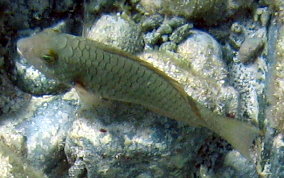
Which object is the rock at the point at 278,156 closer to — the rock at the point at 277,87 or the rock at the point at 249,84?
the rock at the point at 277,87

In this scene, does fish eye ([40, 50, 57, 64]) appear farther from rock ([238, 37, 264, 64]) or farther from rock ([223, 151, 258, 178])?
rock ([238, 37, 264, 64])

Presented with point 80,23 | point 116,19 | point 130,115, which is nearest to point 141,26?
point 116,19

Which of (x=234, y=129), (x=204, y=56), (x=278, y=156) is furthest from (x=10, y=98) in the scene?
(x=278, y=156)

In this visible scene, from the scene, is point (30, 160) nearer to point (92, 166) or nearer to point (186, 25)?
point (92, 166)

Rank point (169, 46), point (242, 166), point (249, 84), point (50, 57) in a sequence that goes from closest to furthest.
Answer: point (50, 57) < point (242, 166) < point (169, 46) < point (249, 84)

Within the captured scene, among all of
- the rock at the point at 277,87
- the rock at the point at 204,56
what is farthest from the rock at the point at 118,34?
the rock at the point at 277,87

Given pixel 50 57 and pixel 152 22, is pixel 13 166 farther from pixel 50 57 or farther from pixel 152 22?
pixel 152 22

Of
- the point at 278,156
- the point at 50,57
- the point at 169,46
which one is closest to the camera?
the point at 50,57
